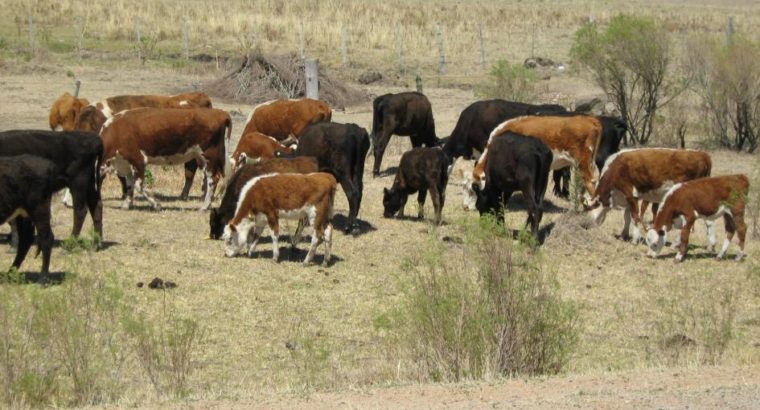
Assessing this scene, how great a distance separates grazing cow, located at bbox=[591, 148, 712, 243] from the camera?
778 inches

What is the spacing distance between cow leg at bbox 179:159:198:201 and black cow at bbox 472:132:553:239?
15.7 feet

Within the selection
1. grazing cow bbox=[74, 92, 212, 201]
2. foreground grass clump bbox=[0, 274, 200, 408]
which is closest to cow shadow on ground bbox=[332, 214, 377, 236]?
grazing cow bbox=[74, 92, 212, 201]

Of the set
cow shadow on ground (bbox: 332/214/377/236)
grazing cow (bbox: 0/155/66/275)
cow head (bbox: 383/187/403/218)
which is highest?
grazing cow (bbox: 0/155/66/275)

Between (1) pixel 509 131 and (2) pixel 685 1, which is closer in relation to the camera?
(1) pixel 509 131

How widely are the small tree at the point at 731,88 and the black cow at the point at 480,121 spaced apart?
7.37 metres

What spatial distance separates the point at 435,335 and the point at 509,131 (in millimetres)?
9094

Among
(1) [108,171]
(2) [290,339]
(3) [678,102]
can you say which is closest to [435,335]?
(2) [290,339]

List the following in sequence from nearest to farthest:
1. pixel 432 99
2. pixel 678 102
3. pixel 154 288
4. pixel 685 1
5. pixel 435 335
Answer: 1. pixel 435 335
2. pixel 154 288
3. pixel 678 102
4. pixel 432 99
5. pixel 685 1

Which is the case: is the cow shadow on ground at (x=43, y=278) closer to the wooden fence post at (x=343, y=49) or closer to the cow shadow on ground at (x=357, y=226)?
the cow shadow on ground at (x=357, y=226)

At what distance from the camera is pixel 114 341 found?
489 inches

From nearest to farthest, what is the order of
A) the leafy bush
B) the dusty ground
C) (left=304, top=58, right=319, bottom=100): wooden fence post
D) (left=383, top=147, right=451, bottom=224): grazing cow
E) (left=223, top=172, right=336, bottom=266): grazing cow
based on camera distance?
the dusty ground, (left=223, top=172, right=336, bottom=266): grazing cow, (left=383, top=147, right=451, bottom=224): grazing cow, (left=304, top=58, right=319, bottom=100): wooden fence post, the leafy bush

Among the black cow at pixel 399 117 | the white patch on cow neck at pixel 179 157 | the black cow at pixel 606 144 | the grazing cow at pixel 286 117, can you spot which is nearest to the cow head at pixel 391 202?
the white patch on cow neck at pixel 179 157

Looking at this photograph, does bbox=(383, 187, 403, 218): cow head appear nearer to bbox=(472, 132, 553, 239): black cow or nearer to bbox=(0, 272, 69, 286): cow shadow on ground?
bbox=(472, 132, 553, 239): black cow

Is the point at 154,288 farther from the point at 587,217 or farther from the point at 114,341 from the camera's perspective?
the point at 587,217
